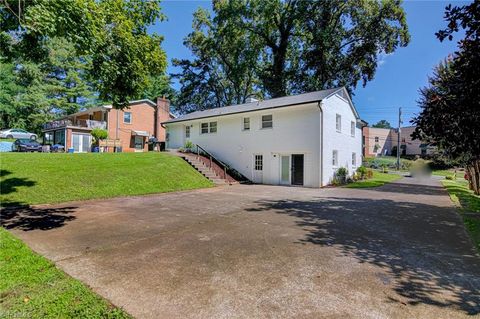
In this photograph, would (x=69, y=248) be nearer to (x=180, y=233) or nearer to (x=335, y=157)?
(x=180, y=233)

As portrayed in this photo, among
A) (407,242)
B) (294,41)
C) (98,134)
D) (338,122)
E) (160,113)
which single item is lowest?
(407,242)

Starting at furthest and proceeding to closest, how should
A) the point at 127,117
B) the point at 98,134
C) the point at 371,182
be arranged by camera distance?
the point at 127,117 < the point at 98,134 < the point at 371,182

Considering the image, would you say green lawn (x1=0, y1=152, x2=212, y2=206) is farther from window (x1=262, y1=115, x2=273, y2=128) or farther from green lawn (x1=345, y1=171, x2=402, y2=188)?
green lawn (x1=345, y1=171, x2=402, y2=188)

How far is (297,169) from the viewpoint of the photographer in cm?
1847

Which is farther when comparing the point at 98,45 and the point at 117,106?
the point at 117,106

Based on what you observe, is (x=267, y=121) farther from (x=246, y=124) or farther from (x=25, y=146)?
(x=25, y=146)

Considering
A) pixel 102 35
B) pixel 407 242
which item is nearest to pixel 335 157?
pixel 407 242

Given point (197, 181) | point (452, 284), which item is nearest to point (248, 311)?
point (452, 284)

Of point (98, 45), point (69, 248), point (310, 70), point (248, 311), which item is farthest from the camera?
point (310, 70)

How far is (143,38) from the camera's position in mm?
8828

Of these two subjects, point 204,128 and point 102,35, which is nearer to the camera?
point 102,35

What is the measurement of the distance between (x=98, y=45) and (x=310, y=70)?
28.6m

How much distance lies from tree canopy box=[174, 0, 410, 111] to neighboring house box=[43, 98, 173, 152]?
10343mm

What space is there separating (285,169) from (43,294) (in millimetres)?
16783
